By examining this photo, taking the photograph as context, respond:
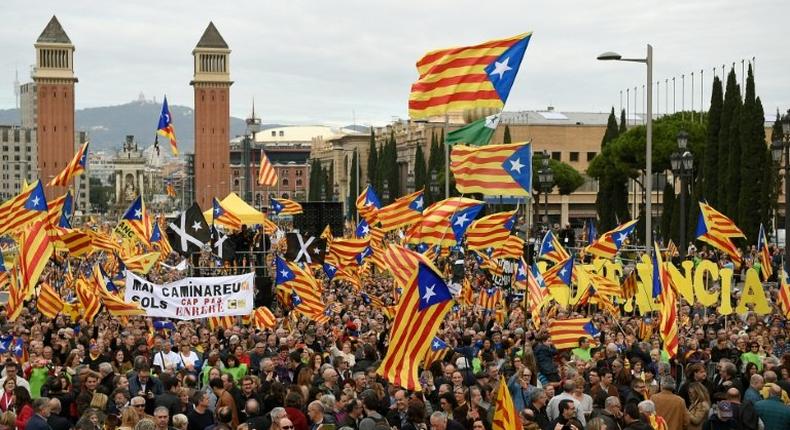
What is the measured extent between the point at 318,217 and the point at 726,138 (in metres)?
20.7

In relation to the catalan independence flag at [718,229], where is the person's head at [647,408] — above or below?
below

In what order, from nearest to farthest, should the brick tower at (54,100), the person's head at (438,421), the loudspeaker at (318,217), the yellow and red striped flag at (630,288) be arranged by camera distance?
the person's head at (438,421) < the yellow and red striped flag at (630,288) < the loudspeaker at (318,217) < the brick tower at (54,100)

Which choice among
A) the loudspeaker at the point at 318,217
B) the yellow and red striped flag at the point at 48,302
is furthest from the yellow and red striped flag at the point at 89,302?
the loudspeaker at the point at 318,217

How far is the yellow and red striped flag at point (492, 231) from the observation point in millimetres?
23469

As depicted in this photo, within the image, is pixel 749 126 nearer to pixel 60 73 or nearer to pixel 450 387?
pixel 450 387

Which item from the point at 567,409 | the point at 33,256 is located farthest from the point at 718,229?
the point at 567,409

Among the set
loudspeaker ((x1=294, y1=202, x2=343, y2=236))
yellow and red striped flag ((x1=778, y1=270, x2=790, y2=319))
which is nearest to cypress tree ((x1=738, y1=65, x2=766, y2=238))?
loudspeaker ((x1=294, y1=202, x2=343, y2=236))

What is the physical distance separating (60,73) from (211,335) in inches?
5421

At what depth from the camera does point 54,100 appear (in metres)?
149

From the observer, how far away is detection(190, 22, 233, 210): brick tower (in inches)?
5763

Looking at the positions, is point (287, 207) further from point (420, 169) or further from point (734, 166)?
point (420, 169)

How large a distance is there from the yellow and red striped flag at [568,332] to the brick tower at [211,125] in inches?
5093

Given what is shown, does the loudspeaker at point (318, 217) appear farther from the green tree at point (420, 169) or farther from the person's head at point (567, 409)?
the green tree at point (420, 169)

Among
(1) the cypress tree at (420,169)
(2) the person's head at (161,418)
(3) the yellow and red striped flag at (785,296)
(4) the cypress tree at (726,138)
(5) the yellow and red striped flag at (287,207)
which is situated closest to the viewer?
(2) the person's head at (161,418)
